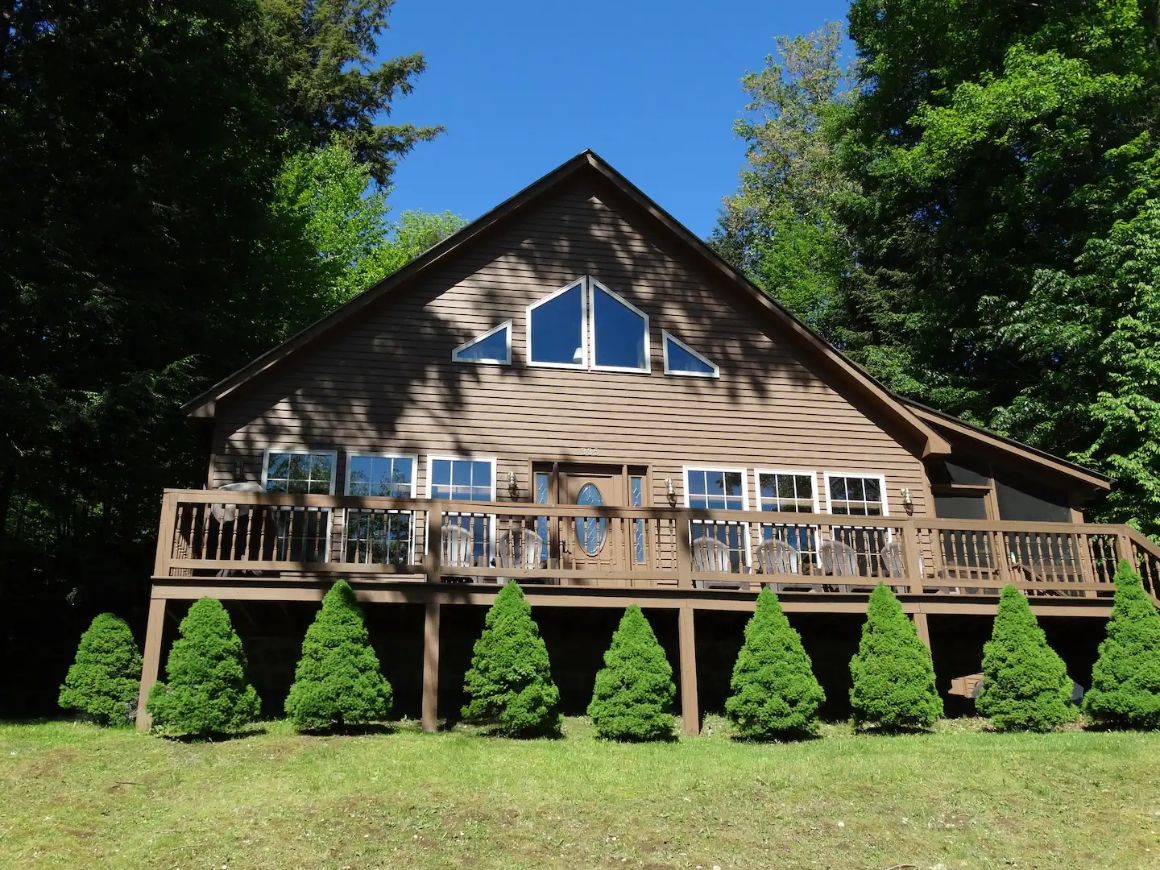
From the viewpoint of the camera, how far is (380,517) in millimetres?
14227

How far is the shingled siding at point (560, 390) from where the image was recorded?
1541 centimetres

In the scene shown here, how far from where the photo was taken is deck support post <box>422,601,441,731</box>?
12352 millimetres

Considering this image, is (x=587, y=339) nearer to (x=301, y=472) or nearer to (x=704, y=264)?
(x=704, y=264)

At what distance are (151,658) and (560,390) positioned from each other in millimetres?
6916

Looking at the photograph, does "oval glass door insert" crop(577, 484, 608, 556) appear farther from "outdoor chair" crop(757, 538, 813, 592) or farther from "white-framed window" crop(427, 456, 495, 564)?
"white-framed window" crop(427, 456, 495, 564)

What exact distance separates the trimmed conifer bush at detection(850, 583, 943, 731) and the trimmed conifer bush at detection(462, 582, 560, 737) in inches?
145

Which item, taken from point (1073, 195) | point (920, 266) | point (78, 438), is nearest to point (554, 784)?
point (78, 438)

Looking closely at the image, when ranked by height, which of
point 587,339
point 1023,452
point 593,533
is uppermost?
point 587,339

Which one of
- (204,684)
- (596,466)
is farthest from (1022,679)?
(204,684)

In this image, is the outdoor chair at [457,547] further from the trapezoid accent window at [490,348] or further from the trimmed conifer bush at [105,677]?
the trimmed conifer bush at [105,677]

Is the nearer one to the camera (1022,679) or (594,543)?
(1022,679)

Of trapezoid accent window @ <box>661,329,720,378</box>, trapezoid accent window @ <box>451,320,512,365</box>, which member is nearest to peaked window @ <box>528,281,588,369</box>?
trapezoid accent window @ <box>451,320,512,365</box>

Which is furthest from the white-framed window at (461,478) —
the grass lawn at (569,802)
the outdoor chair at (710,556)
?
the grass lawn at (569,802)

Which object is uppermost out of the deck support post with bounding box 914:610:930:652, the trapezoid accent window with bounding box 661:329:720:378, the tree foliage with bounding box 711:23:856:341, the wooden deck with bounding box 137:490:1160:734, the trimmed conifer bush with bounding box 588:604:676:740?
the tree foliage with bounding box 711:23:856:341
